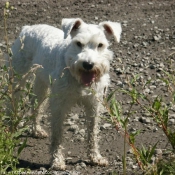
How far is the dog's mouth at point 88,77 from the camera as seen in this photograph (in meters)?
5.34

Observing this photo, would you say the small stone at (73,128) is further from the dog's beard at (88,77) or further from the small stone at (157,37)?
the small stone at (157,37)

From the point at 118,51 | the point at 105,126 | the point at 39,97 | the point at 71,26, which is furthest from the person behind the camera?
the point at 118,51

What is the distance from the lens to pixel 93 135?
20.3 feet

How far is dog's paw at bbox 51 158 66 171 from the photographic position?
5.86 metres

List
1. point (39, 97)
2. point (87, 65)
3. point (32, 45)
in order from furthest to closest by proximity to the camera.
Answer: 1. point (39, 97)
2. point (32, 45)
3. point (87, 65)

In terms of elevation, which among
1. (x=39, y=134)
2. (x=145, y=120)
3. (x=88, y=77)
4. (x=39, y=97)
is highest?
(x=88, y=77)

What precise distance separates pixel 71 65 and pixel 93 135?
4.31ft

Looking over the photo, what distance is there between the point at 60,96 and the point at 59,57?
527mm

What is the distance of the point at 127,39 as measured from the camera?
35.8 feet

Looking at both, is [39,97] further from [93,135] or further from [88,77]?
[88,77]

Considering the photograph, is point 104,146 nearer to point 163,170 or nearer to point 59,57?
point 59,57

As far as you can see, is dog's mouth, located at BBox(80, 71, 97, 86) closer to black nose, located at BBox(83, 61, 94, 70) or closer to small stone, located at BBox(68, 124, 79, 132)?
black nose, located at BBox(83, 61, 94, 70)

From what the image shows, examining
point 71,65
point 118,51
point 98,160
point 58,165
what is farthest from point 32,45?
point 118,51

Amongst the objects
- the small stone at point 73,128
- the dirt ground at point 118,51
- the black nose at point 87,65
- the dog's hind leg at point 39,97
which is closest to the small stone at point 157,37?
the dirt ground at point 118,51
